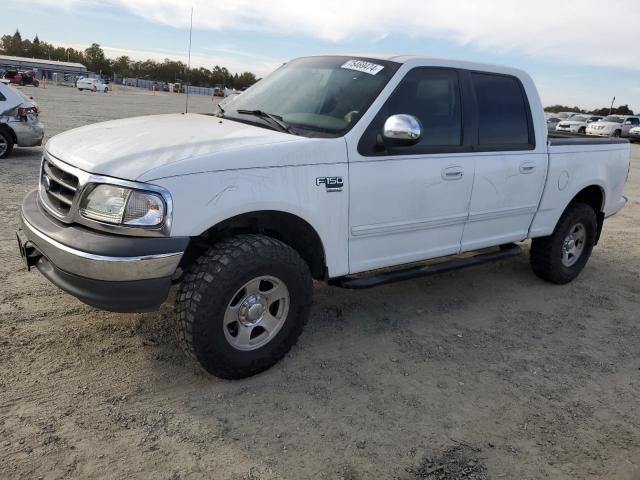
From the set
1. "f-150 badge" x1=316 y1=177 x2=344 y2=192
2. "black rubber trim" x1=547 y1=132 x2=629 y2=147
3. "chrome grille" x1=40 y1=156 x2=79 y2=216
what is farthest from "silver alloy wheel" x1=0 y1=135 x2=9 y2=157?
"black rubber trim" x1=547 y1=132 x2=629 y2=147

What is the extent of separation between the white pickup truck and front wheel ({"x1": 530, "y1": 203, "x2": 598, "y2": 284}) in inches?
22.0

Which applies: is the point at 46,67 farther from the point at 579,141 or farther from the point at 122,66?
the point at 579,141

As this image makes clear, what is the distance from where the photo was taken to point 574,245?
5.81 meters

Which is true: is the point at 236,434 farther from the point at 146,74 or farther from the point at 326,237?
the point at 146,74

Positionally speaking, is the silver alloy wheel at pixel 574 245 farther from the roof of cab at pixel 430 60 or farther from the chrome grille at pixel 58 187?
the chrome grille at pixel 58 187

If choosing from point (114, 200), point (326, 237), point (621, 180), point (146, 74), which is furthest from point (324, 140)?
point (146, 74)

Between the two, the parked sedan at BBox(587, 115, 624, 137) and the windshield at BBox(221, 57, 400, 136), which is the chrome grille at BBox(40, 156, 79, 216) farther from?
the parked sedan at BBox(587, 115, 624, 137)

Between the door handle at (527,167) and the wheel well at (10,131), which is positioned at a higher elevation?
the wheel well at (10,131)

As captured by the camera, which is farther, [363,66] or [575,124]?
[575,124]

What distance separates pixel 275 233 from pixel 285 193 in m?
0.45

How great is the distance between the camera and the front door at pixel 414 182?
3.66 metres

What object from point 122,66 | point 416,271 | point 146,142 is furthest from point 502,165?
point 122,66

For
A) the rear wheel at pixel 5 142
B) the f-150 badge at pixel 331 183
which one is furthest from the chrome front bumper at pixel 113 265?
the rear wheel at pixel 5 142

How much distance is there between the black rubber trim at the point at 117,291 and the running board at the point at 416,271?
1.26 m
